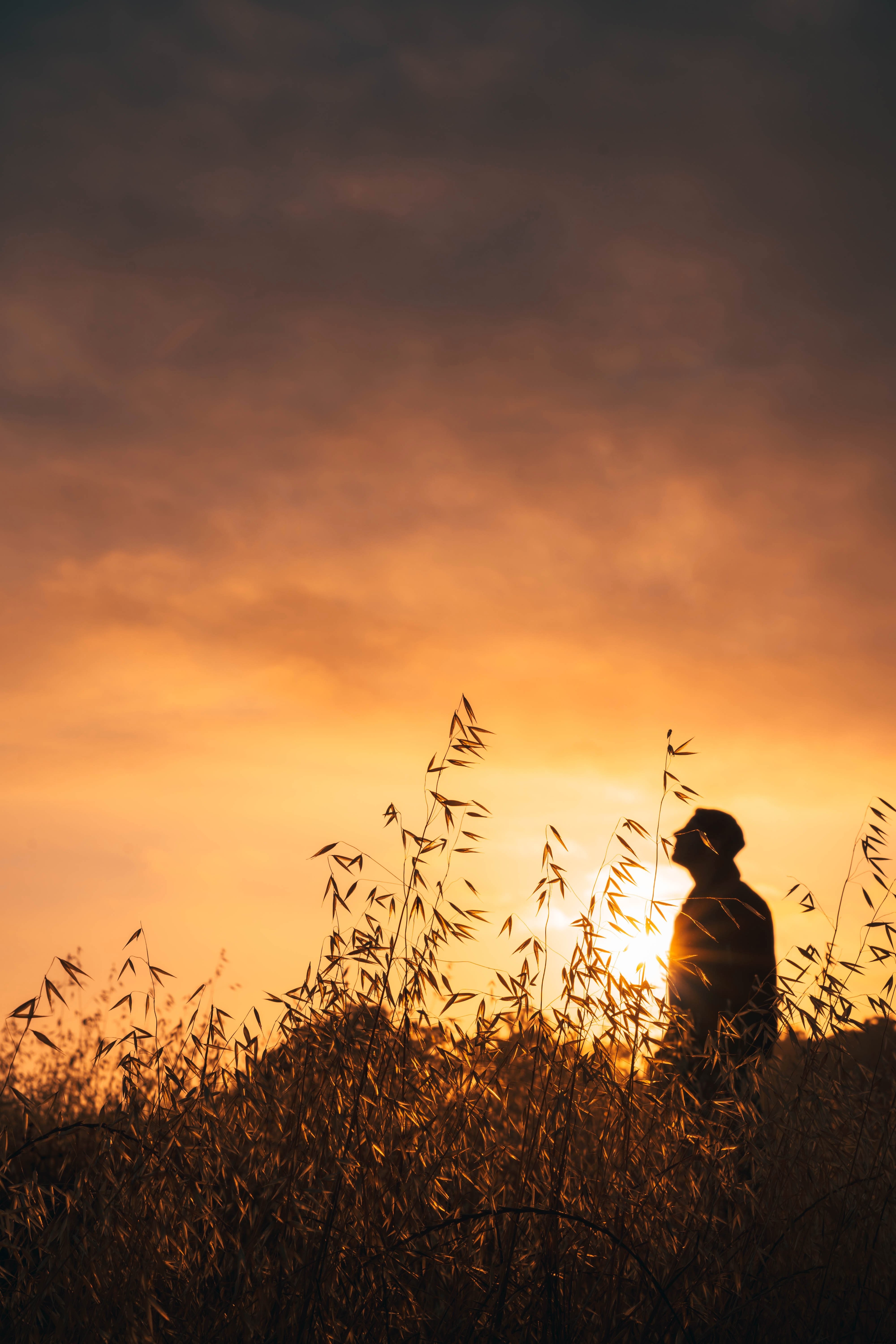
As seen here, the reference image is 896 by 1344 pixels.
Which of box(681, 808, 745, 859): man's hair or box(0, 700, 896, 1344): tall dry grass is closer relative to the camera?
box(0, 700, 896, 1344): tall dry grass

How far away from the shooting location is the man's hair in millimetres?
5340

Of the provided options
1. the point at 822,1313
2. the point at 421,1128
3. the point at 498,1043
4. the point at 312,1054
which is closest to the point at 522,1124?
the point at 498,1043

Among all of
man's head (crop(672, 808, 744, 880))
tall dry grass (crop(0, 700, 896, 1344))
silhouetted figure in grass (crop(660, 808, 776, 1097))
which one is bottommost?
tall dry grass (crop(0, 700, 896, 1344))

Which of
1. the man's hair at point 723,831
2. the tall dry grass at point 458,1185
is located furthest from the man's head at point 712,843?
the tall dry grass at point 458,1185

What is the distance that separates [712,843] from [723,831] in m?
0.11

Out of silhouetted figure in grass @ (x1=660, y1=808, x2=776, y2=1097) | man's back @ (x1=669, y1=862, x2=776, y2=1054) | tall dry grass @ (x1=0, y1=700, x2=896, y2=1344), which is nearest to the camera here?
tall dry grass @ (x1=0, y1=700, x2=896, y2=1344)

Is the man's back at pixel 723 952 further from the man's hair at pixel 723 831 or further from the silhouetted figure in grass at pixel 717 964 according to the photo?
the man's hair at pixel 723 831

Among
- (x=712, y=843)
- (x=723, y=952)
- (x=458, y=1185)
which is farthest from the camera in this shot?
(x=712, y=843)

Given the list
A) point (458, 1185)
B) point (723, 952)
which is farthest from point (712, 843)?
point (458, 1185)

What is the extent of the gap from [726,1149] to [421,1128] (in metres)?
0.99

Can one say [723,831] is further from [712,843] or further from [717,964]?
[717,964]

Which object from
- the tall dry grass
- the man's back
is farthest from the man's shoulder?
the tall dry grass

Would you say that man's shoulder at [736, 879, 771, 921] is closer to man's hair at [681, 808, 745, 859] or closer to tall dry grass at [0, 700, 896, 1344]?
man's hair at [681, 808, 745, 859]

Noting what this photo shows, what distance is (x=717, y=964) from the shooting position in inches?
193
